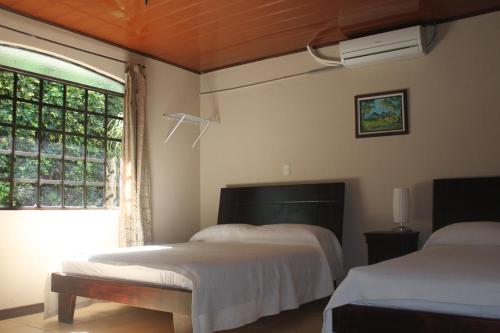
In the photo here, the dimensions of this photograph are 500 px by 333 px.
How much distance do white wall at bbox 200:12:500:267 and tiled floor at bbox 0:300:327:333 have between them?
1236 millimetres

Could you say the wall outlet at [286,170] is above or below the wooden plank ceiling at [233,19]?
below

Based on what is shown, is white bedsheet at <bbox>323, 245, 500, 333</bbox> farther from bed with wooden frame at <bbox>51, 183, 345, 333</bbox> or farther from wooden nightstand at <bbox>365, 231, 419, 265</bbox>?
wooden nightstand at <bbox>365, 231, 419, 265</bbox>

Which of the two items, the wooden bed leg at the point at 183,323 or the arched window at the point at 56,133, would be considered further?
the arched window at the point at 56,133

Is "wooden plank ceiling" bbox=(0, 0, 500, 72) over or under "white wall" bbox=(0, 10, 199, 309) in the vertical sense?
over

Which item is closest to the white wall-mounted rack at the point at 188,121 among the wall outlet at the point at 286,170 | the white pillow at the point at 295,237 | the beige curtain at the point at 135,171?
the beige curtain at the point at 135,171

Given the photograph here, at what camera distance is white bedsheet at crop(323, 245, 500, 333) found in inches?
83.8

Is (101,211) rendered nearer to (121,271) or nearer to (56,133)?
(56,133)

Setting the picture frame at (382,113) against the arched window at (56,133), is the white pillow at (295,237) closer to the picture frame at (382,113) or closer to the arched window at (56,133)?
the picture frame at (382,113)

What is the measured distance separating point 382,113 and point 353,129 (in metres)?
0.33

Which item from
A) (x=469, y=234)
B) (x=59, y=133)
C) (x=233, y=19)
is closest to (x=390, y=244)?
(x=469, y=234)

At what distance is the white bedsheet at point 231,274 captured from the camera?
283 centimetres

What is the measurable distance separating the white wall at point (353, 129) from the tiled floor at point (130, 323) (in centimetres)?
124

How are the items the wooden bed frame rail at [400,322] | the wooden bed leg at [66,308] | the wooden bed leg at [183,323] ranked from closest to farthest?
the wooden bed frame rail at [400,322] < the wooden bed leg at [183,323] < the wooden bed leg at [66,308]

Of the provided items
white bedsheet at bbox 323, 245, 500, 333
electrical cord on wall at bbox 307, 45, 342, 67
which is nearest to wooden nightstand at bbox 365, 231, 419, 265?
white bedsheet at bbox 323, 245, 500, 333
